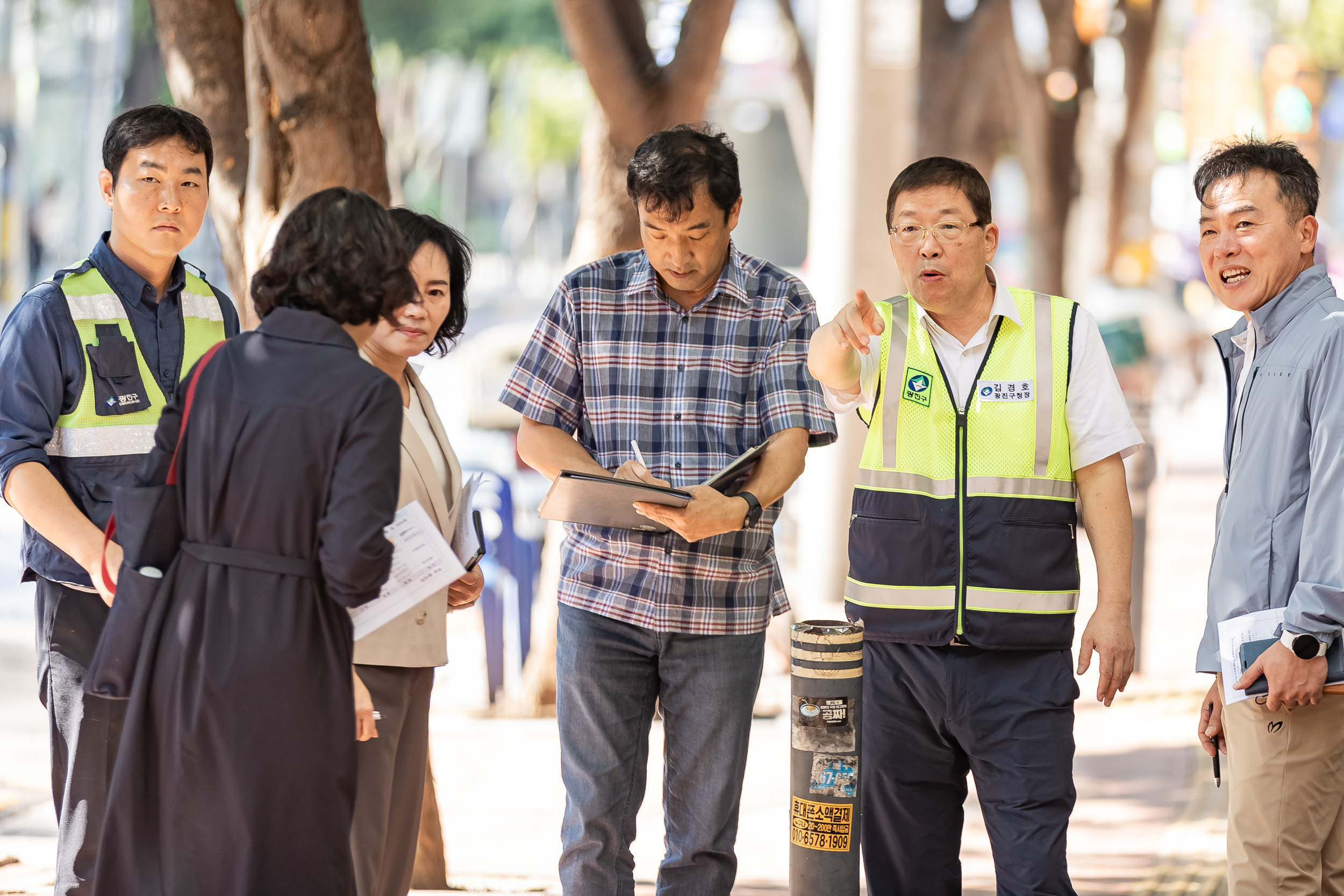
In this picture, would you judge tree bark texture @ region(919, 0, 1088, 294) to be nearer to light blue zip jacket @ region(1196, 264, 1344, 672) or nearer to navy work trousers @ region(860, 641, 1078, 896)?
light blue zip jacket @ region(1196, 264, 1344, 672)

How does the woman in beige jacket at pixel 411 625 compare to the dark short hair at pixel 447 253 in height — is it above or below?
below

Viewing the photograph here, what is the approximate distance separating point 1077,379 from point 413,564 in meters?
1.78

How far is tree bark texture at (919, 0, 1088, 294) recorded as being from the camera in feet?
39.4

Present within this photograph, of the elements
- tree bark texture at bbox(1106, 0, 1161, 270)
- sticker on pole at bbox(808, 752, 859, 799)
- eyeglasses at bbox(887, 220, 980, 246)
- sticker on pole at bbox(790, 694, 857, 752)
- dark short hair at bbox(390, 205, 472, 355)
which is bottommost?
sticker on pole at bbox(808, 752, 859, 799)

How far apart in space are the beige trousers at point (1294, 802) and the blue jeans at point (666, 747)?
1.26m

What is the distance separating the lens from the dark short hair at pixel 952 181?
3480 millimetres

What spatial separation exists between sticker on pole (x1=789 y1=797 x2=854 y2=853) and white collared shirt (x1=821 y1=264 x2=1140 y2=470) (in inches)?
41.4

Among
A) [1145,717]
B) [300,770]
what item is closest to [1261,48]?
[1145,717]

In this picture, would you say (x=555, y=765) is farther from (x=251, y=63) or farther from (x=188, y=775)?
(x=188, y=775)

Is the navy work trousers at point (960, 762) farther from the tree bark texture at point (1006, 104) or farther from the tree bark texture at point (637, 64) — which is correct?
the tree bark texture at point (1006, 104)

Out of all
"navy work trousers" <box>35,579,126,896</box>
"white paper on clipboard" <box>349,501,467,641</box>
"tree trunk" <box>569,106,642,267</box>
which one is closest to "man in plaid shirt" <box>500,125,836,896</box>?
"white paper on clipboard" <box>349,501,467,641</box>

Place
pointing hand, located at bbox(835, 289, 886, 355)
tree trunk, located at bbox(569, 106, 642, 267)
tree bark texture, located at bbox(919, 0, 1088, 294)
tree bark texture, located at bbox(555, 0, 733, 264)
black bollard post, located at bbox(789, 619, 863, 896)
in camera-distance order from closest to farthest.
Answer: pointing hand, located at bbox(835, 289, 886, 355), black bollard post, located at bbox(789, 619, 863, 896), tree bark texture, located at bbox(555, 0, 733, 264), tree trunk, located at bbox(569, 106, 642, 267), tree bark texture, located at bbox(919, 0, 1088, 294)

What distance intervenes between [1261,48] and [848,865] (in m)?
44.2

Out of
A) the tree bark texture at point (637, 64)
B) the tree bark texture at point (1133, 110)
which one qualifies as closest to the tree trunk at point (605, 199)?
the tree bark texture at point (637, 64)
